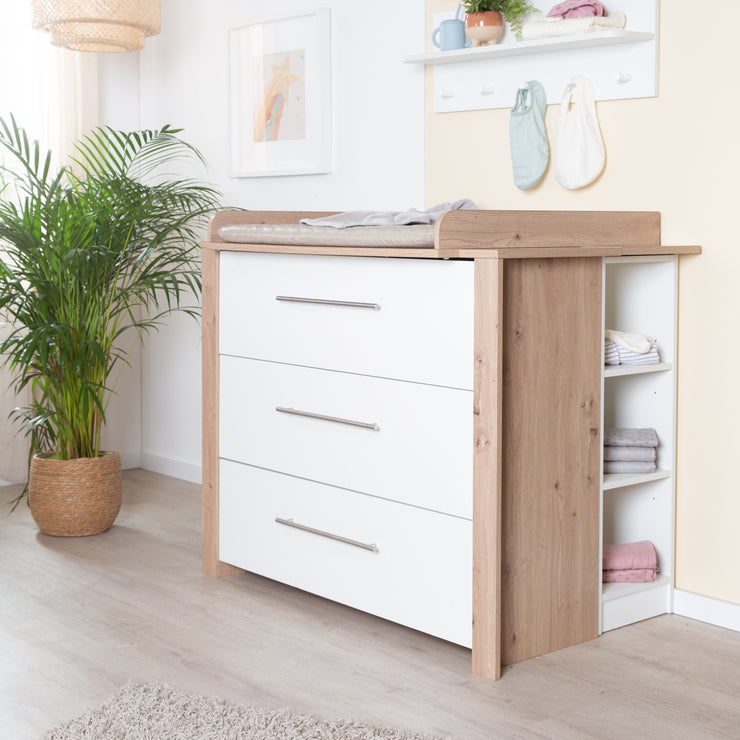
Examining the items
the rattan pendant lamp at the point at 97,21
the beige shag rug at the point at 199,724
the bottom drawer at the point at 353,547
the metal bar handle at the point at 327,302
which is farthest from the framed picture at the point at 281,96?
the beige shag rug at the point at 199,724

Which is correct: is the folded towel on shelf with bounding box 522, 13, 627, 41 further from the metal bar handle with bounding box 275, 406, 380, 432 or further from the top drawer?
the metal bar handle with bounding box 275, 406, 380, 432

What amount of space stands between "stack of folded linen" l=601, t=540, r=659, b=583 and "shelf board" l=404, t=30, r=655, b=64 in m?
1.22

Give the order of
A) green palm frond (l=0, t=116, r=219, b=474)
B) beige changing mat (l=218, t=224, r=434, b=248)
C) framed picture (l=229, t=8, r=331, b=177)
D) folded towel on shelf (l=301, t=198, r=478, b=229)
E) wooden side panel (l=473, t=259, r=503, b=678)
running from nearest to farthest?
wooden side panel (l=473, t=259, r=503, b=678) → beige changing mat (l=218, t=224, r=434, b=248) → folded towel on shelf (l=301, t=198, r=478, b=229) → green palm frond (l=0, t=116, r=219, b=474) → framed picture (l=229, t=8, r=331, b=177)

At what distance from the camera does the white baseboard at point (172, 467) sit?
3.89 meters

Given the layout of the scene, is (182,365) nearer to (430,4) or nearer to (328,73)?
(328,73)

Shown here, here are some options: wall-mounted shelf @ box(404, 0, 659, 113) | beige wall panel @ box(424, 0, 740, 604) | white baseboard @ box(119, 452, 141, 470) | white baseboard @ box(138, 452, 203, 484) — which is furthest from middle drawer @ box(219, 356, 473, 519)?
white baseboard @ box(119, 452, 141, 470)

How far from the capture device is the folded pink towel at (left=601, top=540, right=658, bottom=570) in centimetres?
242

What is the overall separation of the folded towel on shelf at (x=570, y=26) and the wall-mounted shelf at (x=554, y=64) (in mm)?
16

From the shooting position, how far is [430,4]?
9.55 feet

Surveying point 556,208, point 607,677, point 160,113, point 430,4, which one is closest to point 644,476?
point 607,677

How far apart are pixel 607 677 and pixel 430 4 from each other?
1.90 meters

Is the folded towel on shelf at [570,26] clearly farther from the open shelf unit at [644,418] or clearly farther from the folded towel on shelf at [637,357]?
the folded towel on shelf at [637,357]

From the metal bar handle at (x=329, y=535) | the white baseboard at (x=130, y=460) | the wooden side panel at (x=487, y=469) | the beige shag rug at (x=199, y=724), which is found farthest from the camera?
the white baseboard at (x=130, y=460)

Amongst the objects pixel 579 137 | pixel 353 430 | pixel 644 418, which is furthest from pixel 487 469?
pixel 579 137
